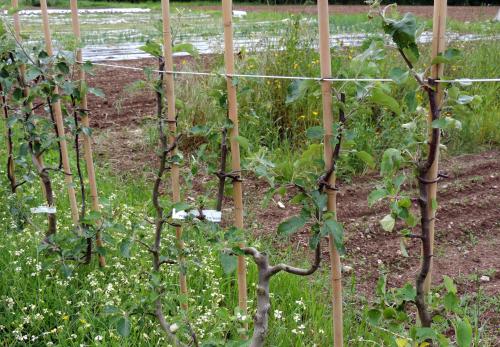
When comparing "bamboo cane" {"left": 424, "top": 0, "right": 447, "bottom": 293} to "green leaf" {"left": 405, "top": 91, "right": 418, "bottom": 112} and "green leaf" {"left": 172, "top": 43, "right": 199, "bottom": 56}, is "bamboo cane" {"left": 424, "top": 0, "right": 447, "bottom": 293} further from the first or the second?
"green leaf" {"left": 172, "top": 43, "right": 199, "bottom": 56}

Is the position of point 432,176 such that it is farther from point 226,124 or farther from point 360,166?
point 360,166

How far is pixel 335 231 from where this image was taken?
68.8 inches

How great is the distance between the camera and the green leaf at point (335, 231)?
5.71 ft

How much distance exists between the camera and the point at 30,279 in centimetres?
281

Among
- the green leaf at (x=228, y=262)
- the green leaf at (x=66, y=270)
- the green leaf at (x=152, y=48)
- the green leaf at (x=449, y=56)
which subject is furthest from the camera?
the green leaf at (x=66, y=270)

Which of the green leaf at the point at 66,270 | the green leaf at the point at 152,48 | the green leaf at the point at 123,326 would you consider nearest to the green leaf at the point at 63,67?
the green leaf at the point at 152,48

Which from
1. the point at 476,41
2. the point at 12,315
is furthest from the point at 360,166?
the point at 476,41

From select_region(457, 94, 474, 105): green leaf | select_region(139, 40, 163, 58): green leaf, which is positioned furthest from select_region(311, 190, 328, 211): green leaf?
select_region(139, 40, 163, 58): green leaf

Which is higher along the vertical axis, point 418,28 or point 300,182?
point 418,28

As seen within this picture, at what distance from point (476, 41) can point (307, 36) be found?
2.61 m

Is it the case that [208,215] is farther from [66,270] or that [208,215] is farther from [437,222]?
[437,222]

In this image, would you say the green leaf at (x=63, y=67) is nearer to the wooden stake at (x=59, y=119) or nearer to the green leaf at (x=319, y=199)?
the wooden stake at (x=59, y=119)

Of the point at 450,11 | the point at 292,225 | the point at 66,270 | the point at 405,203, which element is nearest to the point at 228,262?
the point at 292,225

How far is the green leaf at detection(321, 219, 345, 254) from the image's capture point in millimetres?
1741
